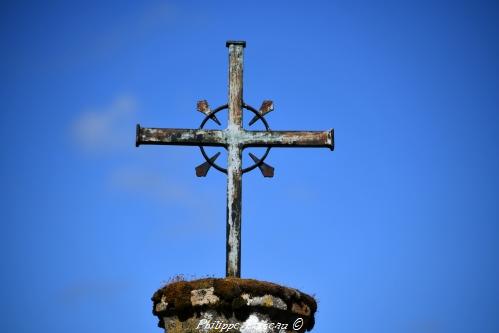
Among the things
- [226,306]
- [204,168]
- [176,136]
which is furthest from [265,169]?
[226,306]

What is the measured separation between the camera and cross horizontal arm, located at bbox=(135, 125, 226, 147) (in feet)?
23.8

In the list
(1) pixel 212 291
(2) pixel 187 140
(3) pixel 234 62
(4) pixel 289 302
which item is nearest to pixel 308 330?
(4) pixel 289 302

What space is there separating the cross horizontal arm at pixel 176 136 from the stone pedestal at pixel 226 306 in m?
1.87

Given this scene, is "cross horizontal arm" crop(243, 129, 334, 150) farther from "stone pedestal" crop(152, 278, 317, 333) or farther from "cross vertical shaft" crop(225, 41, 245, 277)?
"stone pedestal" crop(152, 278, 317, 333)

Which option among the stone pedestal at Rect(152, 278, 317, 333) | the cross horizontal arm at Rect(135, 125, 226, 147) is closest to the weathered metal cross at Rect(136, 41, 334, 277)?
→ the cross horizontal arm at Rect(135, 125, 226, 147)

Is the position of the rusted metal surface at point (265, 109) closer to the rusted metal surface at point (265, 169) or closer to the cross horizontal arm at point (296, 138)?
the cross horizontal arm at point (296, 138)

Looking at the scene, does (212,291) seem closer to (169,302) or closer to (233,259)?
(169,302)

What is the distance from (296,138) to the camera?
7.37 metres

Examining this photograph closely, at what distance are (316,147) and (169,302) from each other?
251 cm

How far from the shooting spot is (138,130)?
7.30m

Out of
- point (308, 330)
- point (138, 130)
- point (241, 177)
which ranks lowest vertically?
point (308, 330)

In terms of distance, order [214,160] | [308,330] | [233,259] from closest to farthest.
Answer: [308,330]
[233,259]
[214,160]

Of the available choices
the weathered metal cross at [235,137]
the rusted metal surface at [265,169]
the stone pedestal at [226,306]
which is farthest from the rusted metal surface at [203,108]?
the stone pedestal at [226,306]

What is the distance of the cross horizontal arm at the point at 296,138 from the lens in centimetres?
730
